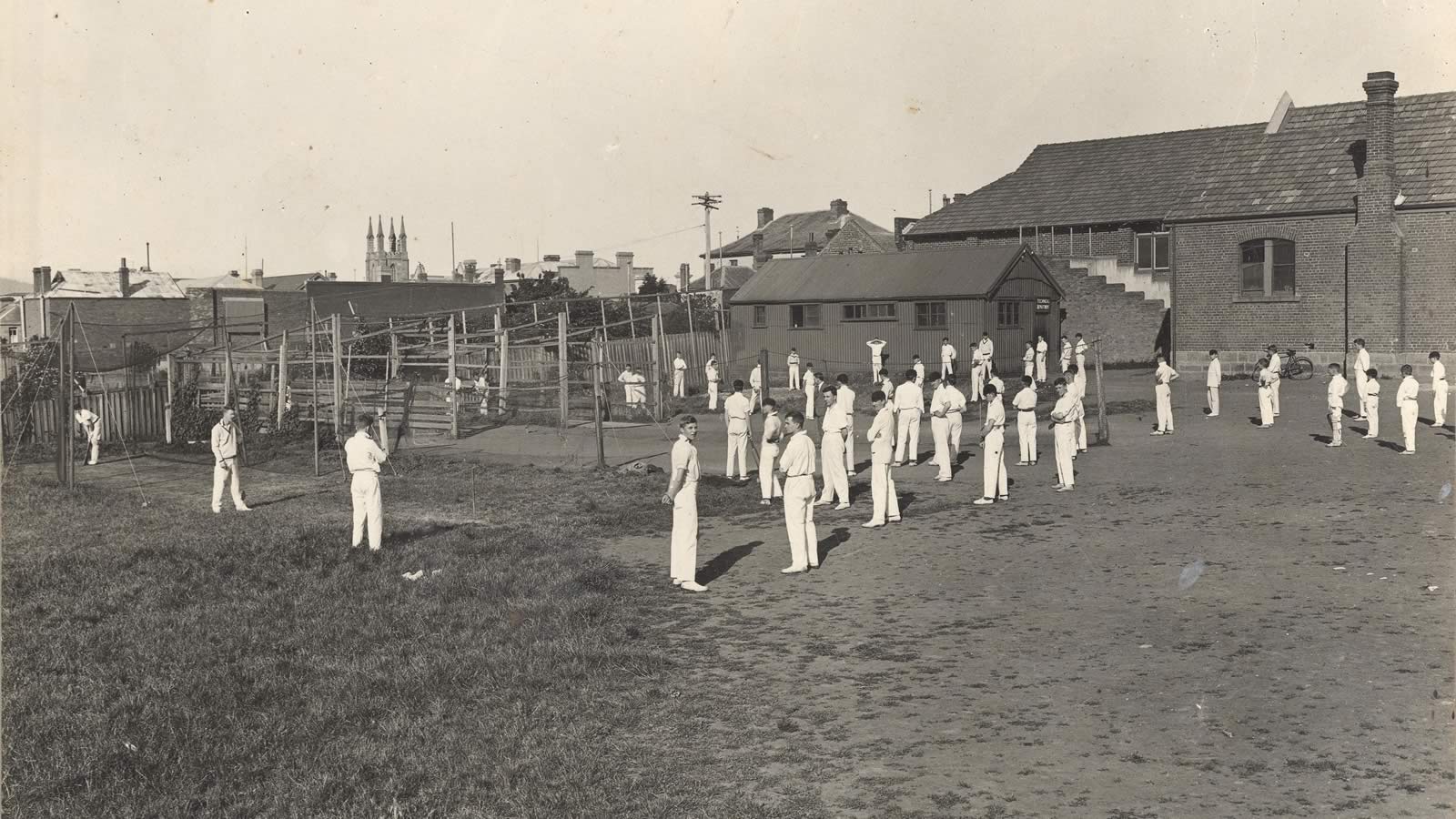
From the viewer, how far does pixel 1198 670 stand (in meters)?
9.16

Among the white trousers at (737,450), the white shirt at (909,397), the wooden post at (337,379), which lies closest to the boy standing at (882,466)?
A: the white trousers at (737,450)

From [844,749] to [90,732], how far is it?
5322 mm

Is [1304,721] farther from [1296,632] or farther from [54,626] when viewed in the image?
[54,626]

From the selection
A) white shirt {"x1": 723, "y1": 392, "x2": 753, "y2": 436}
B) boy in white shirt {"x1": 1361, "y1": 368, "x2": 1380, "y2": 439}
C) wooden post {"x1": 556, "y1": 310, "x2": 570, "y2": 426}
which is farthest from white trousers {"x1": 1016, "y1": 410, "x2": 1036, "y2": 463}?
wooden post {"x1": 556, "y1": 310, "x2": 570, "y2": 426}

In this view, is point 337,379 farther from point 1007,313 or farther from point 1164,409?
point 1007,313

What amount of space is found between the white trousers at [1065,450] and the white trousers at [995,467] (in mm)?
1010

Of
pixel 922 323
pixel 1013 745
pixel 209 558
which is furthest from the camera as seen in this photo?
pixel 922 323

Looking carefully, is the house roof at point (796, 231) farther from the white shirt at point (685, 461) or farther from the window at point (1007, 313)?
the white shirt at point (685, 461)

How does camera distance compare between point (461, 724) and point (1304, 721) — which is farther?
point (461, 724)

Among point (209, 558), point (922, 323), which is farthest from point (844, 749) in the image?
point (922, 323)

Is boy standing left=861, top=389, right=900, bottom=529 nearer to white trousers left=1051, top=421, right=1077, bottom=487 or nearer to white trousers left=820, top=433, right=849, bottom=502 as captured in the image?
white trousers left=820, top=433, right=849, bottom=502

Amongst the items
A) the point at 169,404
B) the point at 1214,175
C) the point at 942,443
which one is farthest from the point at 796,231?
the point at 942,443

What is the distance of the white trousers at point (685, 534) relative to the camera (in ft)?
41.3

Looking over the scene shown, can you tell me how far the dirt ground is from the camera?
23.4 ft
